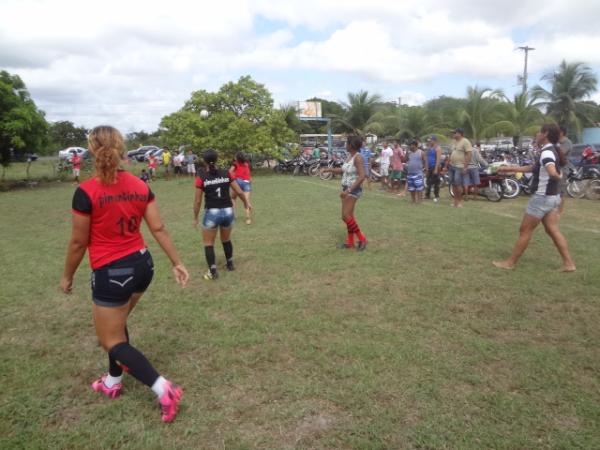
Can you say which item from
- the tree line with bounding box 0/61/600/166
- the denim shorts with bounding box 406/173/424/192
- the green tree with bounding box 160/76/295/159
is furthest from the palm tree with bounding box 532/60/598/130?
the denim shorts with bounding box 406/173/424/192

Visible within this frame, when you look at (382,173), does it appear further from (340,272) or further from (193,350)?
(193,350)

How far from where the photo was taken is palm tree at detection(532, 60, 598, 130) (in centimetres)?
3127

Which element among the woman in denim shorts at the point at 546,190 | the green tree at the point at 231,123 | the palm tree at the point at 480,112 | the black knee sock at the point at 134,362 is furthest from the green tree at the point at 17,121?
the palm tree at the point at 480,112

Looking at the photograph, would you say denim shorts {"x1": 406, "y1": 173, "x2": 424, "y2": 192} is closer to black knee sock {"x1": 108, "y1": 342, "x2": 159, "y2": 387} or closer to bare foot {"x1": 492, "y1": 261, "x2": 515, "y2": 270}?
bare foot {"x1": 492, "y1": 261, "x2": 515, "y2": 270}

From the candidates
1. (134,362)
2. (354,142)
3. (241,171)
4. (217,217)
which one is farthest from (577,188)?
(134,362)

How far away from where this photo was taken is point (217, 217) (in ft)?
17.4

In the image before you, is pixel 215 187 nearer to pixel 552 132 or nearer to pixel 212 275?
pixel 212 275

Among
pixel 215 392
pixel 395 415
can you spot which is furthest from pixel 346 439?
pixel 215 392

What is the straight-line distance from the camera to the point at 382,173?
15.0 meters

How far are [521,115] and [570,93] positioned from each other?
585cm

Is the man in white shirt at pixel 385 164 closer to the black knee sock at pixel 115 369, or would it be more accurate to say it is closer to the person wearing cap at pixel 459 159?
the person wearing cap at pixel 459 159

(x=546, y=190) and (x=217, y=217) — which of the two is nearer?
(x=546, y=190)

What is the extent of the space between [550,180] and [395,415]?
11.9ft

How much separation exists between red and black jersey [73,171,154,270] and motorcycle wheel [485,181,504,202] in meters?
10.6
